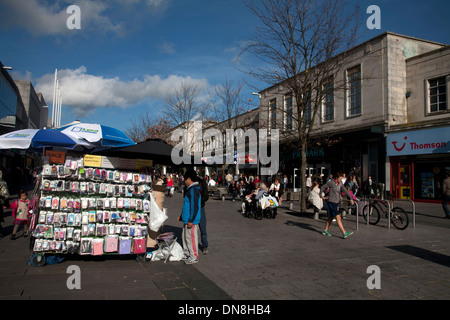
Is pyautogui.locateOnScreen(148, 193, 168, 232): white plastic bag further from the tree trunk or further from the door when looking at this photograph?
the door

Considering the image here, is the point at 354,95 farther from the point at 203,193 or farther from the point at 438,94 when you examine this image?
the point at 203,193

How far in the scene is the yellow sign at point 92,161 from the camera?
602 centimetres

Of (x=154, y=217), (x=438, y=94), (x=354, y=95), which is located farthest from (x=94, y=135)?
(x=354, y=95)

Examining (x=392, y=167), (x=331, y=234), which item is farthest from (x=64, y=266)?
(x=392, y=167)

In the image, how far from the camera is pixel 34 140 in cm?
673

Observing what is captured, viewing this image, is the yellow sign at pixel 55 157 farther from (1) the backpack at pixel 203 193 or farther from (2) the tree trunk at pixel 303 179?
(2) the tree trunk at pixel 303 179

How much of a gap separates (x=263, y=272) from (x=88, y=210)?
3.30m

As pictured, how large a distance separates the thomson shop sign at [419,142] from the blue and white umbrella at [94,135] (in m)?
16.9

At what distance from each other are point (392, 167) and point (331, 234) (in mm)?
13143

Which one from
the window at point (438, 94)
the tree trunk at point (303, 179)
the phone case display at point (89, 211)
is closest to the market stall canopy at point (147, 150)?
the phone case display at point (89, 211)

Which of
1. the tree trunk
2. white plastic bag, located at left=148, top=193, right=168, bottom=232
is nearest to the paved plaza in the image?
white plastic bag, located at left=148, top=193, right=168, bottom=232

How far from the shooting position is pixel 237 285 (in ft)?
16.2
